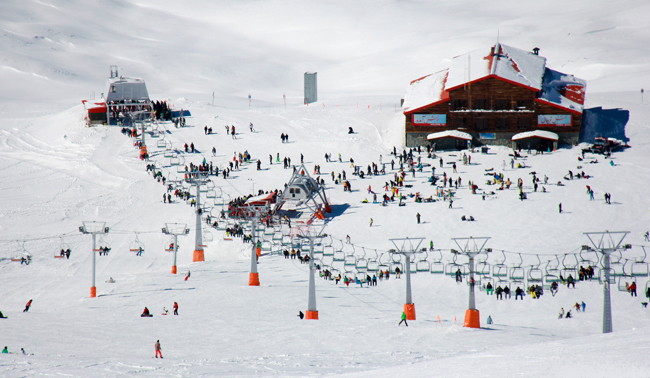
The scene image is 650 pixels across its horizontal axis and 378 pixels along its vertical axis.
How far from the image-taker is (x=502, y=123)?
209ft

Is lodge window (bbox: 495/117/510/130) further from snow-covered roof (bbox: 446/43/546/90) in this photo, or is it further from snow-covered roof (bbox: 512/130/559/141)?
snow-covered roof (bbox: 446/43/546/90)

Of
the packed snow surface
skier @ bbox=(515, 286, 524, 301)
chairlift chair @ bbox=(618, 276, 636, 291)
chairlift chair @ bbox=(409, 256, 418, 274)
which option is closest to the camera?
the packed snow surface

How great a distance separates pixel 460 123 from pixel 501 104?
13.9 feet

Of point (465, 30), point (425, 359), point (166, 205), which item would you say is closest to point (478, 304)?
point (425, 359)

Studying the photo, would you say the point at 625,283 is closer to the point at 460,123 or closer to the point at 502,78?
the point at 460,123

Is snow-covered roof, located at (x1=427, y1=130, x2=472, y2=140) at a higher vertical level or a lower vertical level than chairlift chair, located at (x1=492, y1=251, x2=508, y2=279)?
higher

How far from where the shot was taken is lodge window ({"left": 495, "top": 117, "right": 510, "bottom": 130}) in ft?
209

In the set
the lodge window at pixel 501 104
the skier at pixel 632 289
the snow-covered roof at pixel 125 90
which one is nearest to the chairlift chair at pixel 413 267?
the skier at pixel 632 289

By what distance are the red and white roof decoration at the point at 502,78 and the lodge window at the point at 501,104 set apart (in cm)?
196

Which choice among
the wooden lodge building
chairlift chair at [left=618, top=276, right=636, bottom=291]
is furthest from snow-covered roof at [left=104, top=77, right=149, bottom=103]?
chairlift chair at [left=618, top=276, right=636, bottom=291]

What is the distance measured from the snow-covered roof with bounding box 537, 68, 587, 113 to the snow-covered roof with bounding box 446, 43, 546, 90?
140cm

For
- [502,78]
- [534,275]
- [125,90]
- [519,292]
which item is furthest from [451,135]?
[125,90]

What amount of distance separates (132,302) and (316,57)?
396 ft

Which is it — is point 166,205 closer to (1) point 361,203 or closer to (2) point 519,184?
(1) point 361,203
